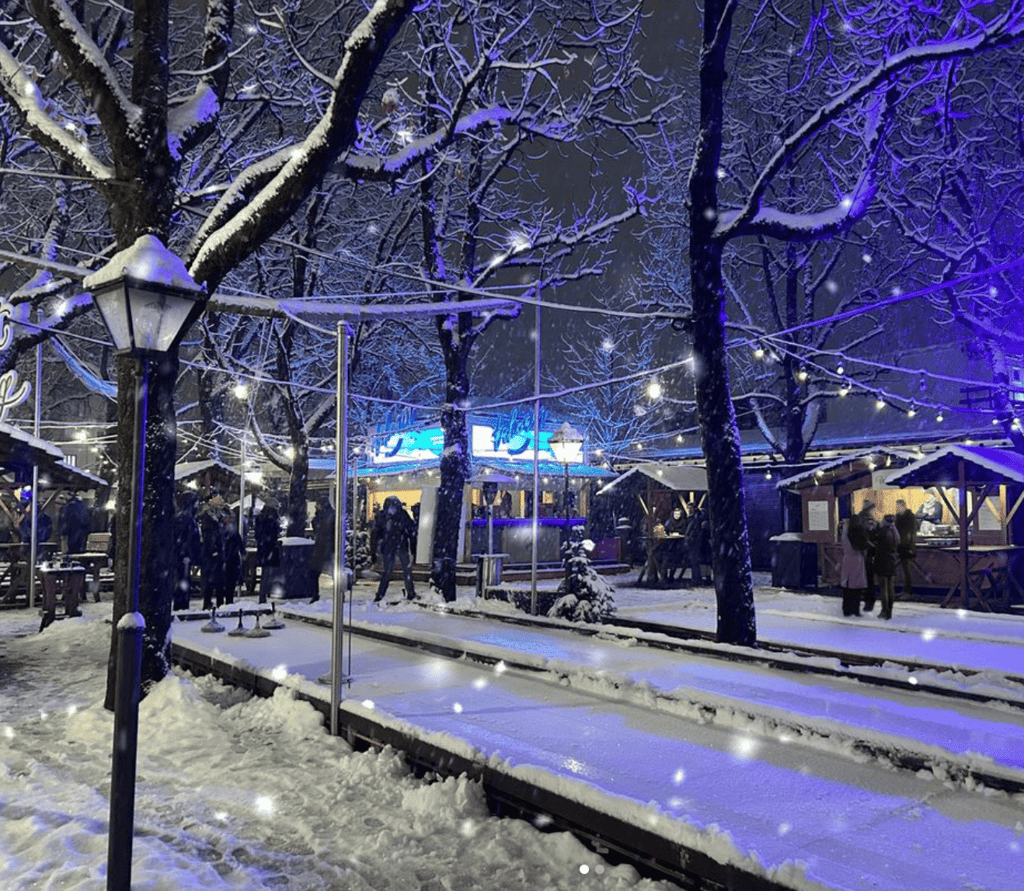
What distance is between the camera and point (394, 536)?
1603 cm

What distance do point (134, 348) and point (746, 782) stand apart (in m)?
4.41

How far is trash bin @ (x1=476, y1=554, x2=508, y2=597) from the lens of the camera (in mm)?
17372

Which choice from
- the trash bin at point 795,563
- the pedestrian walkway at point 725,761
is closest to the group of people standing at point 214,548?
the pedestrian walkway at point 725,761

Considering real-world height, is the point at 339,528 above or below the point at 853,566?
above

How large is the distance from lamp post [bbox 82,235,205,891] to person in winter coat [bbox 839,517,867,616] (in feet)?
38.6

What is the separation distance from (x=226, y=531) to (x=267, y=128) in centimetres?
981

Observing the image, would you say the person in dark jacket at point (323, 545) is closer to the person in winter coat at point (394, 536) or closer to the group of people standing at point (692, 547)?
the person in winter coat at point (394, 536)

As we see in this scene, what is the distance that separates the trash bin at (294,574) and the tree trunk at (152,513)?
830 centimetres

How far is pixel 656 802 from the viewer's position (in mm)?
4488

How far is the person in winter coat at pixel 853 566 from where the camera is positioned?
13680 mm

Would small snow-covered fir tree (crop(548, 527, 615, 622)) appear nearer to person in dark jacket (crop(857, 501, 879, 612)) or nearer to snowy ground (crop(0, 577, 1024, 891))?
person in dark jacket (crop(857, 501, 879, 612))

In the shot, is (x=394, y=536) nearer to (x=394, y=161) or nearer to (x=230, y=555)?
(x=230, y=555)

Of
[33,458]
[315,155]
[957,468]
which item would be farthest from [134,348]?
[957,468]

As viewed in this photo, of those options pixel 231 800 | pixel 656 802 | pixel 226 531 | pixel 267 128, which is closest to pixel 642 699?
pixel 656 802
